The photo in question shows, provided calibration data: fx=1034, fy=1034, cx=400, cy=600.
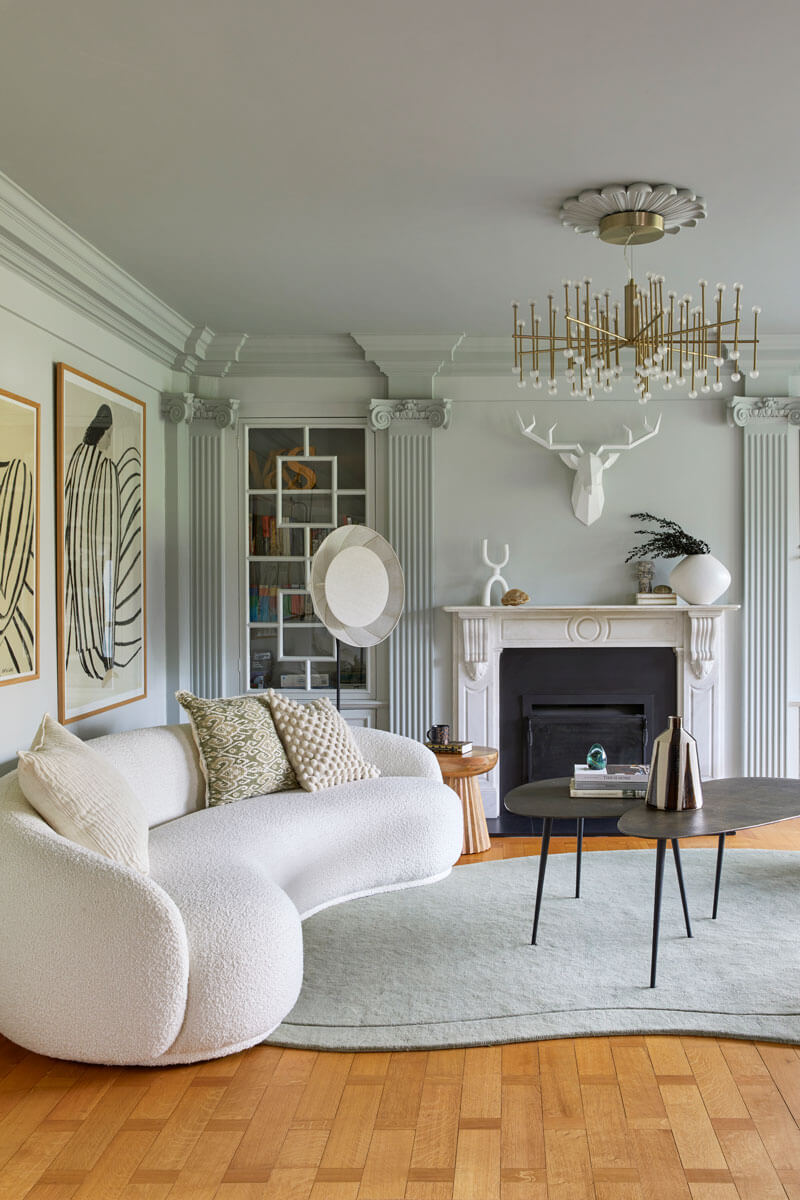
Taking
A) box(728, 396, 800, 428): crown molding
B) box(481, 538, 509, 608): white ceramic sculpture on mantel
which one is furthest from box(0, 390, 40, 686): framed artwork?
box(728, 396, 800, 428): crown molding

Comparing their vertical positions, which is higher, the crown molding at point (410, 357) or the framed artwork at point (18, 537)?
the crown molding at point (410, 357)

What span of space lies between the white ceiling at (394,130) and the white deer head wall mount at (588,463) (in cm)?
132

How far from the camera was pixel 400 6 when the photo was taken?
7.77 feet

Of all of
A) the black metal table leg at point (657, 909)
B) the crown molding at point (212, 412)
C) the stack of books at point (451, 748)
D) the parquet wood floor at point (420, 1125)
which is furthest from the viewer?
the crown molding at point (212, 412)

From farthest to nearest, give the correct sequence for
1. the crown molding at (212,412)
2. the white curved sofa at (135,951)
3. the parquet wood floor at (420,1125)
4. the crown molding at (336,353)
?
the crown molding at (212,412) < the crown molding at (336,353) < the white curved sofa at (135,951) < the parquet wood floor at (420,1125)

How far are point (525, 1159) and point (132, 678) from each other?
335 cm

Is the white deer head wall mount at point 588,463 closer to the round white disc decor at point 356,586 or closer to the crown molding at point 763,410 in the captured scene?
the crown molding at point 763,410

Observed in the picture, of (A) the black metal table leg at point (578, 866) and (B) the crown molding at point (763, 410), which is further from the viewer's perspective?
(B) the crown molding at point (763, 410)

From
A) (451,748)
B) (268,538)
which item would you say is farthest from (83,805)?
(268,538)

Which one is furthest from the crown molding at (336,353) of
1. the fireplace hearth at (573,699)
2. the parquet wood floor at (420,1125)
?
the parquet wood floor at (420,1125)

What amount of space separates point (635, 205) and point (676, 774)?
6.52 ft

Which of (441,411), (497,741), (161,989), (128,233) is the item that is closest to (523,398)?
(441,411)

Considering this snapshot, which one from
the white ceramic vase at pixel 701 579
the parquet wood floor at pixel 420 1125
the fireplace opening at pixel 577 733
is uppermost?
the white ceramic vase at pixel 701 579

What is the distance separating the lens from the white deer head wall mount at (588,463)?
580 cm
